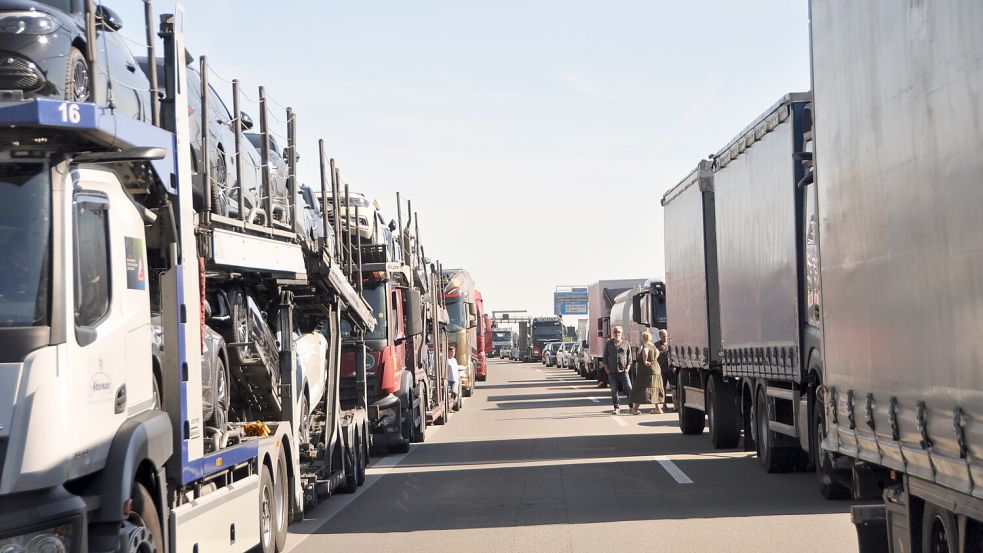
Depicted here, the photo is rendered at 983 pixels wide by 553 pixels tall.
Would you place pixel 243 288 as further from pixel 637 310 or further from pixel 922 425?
pixel 637 310

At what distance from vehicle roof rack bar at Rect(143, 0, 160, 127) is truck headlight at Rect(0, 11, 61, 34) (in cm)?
128

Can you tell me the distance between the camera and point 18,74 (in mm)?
7039

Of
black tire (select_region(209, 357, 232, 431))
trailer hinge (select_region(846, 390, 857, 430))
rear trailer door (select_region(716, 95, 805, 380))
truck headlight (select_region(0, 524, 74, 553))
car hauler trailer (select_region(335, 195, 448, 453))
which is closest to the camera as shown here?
truck headlight (select_region(0, 524, 74, 553))

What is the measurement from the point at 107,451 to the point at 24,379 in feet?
2.74

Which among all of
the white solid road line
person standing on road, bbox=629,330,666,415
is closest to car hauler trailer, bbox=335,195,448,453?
the white solid road line

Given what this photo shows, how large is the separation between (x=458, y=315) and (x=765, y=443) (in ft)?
83.0

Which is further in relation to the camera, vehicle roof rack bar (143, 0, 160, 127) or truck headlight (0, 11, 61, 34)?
vehicle roof rack bar (143, 0, 160, 127)

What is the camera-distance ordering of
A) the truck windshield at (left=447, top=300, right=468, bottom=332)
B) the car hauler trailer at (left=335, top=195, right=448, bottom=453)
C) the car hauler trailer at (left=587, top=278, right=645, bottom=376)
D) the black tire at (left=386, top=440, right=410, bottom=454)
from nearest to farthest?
the car hauler trailer at (left=335, top=195, right=448, bottom=453) → the black tire at (left=386, top=440, right=410, bottom=454) → the truck windshield at (left=447, top=300, right=468, bottom=332) → the car hauler trailer at (left=587, top=278, right=645, bottom=376)

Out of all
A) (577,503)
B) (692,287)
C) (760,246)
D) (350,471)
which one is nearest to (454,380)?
(692,287)

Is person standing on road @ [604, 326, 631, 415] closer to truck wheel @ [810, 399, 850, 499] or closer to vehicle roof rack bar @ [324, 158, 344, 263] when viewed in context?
vehicle roof rack bar @ [324, 158, 344, 263]

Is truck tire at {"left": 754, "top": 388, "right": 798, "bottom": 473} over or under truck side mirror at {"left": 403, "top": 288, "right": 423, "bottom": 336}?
under

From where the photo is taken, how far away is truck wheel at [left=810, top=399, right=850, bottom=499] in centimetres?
1330

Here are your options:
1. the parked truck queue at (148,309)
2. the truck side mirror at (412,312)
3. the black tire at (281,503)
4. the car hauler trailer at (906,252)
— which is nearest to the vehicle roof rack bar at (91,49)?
the parked truck queue at (148,309)

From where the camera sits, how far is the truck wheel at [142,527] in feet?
23.3
